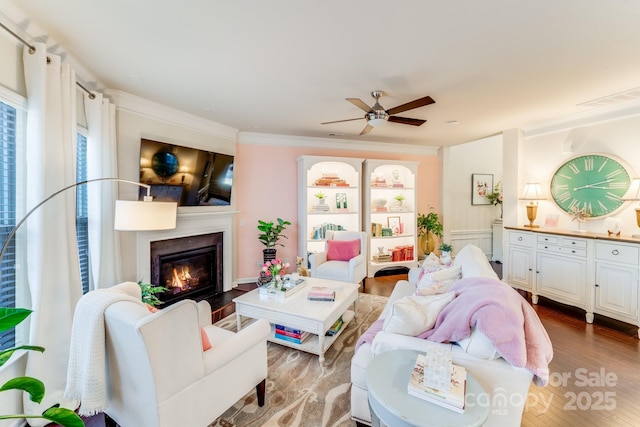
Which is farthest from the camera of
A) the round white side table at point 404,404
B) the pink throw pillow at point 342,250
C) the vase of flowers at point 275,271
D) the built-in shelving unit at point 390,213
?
the built-in shelving unit at point 390,213

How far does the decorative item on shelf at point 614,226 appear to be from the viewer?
10.2 feet

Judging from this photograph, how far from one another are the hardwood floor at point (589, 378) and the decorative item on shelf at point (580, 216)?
1119 mm

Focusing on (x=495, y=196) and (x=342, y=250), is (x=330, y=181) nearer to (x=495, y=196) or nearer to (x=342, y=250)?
(x=342, y=250)

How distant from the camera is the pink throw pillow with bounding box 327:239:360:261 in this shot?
410 centimetres

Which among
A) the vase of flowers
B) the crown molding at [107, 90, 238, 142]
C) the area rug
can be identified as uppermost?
the crown molding at [107, 90, 238, 142]

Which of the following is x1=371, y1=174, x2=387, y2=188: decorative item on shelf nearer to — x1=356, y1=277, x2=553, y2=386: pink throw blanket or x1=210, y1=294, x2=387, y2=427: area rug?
x1=210, y1=294, x2=387, y2=427: area rug

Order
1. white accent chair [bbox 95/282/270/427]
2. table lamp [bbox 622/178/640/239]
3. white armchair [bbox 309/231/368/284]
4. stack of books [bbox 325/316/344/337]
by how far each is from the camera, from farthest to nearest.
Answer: white armchair [bbox 309/231/368/284], table lamp [bbox 622/178/640/239], stack of books [bbox 325/316/344/337], white accent chair [bbox 95/282/270/427]

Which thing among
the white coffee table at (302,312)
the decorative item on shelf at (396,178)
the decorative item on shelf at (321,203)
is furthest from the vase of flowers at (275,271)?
the decorative item on shelf at (396,178)

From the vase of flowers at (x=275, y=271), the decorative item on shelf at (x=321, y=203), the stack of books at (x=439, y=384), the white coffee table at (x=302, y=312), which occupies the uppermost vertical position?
the decorative item on shelf at (x=321, y=203)

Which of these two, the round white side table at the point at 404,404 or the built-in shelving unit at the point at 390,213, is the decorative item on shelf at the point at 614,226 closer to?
the built-in shelving unit at the point at 390,213

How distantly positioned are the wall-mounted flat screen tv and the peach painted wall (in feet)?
1.51

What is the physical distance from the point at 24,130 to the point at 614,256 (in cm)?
541

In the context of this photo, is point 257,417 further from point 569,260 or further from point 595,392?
point 569,260

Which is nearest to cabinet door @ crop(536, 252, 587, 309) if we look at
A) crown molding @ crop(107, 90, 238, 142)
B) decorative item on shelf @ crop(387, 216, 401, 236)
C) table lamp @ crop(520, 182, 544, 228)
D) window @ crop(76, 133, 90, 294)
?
table lamp @ crop(520, 182, 544, 228)
